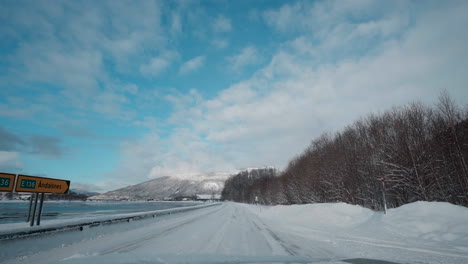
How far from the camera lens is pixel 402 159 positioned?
1942cm

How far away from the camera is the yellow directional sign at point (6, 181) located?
8555 mm

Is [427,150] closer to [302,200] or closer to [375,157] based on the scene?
[375,157]

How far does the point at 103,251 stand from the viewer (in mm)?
7402

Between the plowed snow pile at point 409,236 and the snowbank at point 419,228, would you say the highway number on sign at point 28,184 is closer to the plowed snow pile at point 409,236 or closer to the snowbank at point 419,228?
the plowed snow pile at point 409,236

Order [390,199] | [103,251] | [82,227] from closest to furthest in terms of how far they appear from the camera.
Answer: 1. [103,251]
2. [82,227]
3. [390,199]

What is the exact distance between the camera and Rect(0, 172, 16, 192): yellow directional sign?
8.55 meters

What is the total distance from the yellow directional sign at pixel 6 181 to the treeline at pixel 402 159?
982 inches

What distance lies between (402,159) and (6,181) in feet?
88.6

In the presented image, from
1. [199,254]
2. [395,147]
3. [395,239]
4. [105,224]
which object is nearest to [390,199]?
[395,147]

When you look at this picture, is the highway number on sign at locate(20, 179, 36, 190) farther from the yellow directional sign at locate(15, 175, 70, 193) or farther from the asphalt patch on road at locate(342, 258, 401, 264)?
the asphalt patch on road at locate(342, 258, 401, 264)

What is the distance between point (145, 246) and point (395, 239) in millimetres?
10211

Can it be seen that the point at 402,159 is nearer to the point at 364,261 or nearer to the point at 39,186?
the point at 364,261

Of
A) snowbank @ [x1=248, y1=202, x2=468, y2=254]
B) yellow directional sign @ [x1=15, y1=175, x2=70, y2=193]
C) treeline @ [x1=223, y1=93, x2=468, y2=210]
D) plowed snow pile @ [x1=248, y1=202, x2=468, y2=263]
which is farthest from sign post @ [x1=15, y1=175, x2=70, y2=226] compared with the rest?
treeline @ [x1=223, y1=93, x2=468, y2=210]

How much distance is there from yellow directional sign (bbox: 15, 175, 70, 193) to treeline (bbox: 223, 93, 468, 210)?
23.9 meters
